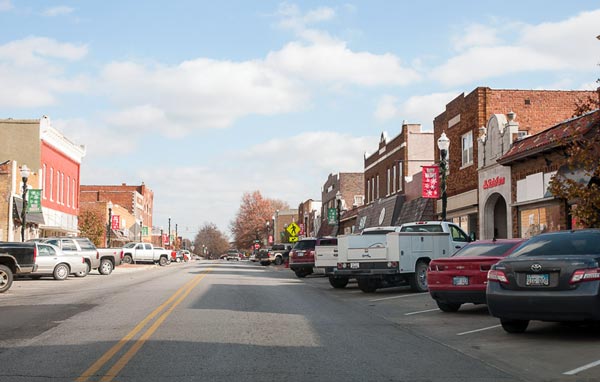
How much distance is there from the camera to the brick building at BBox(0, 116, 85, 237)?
49.1 meters

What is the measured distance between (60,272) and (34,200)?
14.4 m

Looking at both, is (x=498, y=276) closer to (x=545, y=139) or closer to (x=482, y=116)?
A: (x=545, y=139)

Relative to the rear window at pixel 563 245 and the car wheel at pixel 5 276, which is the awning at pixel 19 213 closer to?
the car wheel at pixel 5 276

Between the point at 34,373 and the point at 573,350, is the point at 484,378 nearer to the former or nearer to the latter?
the point at 573,350

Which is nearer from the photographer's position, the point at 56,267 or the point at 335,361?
the point at 335,361

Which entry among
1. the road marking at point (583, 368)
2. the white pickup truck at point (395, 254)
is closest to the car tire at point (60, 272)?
the white pickup truck at point (395, 254)

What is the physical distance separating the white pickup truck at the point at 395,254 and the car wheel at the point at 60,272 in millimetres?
14678

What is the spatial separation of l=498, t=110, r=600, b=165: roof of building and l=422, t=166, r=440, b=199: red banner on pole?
6.80 meters

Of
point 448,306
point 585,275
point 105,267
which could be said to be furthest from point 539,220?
point 105,267

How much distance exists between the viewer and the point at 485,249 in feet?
50.5

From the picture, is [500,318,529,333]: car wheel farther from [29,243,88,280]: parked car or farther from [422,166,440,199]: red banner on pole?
[29,243,88,280]: parked car

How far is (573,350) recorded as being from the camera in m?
9.90

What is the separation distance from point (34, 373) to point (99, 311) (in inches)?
290

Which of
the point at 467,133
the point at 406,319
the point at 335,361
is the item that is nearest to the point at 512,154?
the point at 467,133
